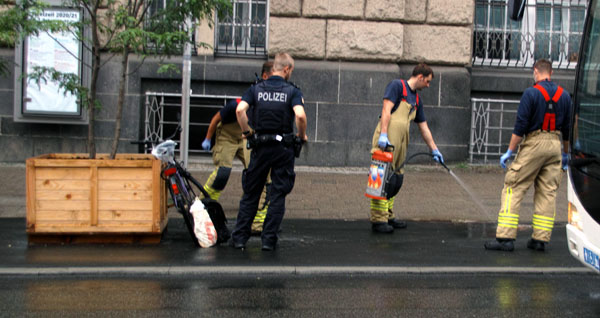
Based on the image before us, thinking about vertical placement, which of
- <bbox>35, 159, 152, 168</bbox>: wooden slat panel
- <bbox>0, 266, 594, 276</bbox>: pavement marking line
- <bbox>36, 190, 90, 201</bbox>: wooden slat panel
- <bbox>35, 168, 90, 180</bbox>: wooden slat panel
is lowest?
<bbox>0, 266, 594, 276</bbox>: pavement marking line

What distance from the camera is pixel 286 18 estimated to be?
12.6 metres

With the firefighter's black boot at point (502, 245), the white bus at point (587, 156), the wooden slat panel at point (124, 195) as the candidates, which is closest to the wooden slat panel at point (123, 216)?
the wooden slat panel at point (124, 195)

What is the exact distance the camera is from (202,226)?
→ 706 centimetres

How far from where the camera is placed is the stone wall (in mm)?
12594

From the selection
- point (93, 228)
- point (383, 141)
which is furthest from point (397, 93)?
point (93, 228)

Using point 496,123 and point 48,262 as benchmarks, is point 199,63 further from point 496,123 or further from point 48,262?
point 48,262

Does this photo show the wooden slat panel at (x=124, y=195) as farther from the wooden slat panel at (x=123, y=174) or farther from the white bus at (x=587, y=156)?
the white bus at (x=587, y=156)

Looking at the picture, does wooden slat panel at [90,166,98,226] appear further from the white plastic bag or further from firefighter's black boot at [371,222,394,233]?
firefighter's black boot at [371,222,394,233]

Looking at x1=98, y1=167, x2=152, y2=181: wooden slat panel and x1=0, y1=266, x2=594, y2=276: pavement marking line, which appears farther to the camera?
x1=98, y1=167, x2=152, y2=181: wooden slat panel

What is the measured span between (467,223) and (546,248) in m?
1.49

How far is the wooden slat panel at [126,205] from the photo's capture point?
279 inches

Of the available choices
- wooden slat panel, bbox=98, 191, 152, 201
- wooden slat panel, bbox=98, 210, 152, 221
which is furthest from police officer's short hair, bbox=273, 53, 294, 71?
wooden slat panel, bbox=98, 210, 152, 221

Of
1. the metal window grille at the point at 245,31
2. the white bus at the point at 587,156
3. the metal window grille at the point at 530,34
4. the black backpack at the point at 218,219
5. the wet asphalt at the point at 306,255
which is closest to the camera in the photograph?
the white bus at the point at 587,156

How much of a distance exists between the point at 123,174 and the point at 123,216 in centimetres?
40
